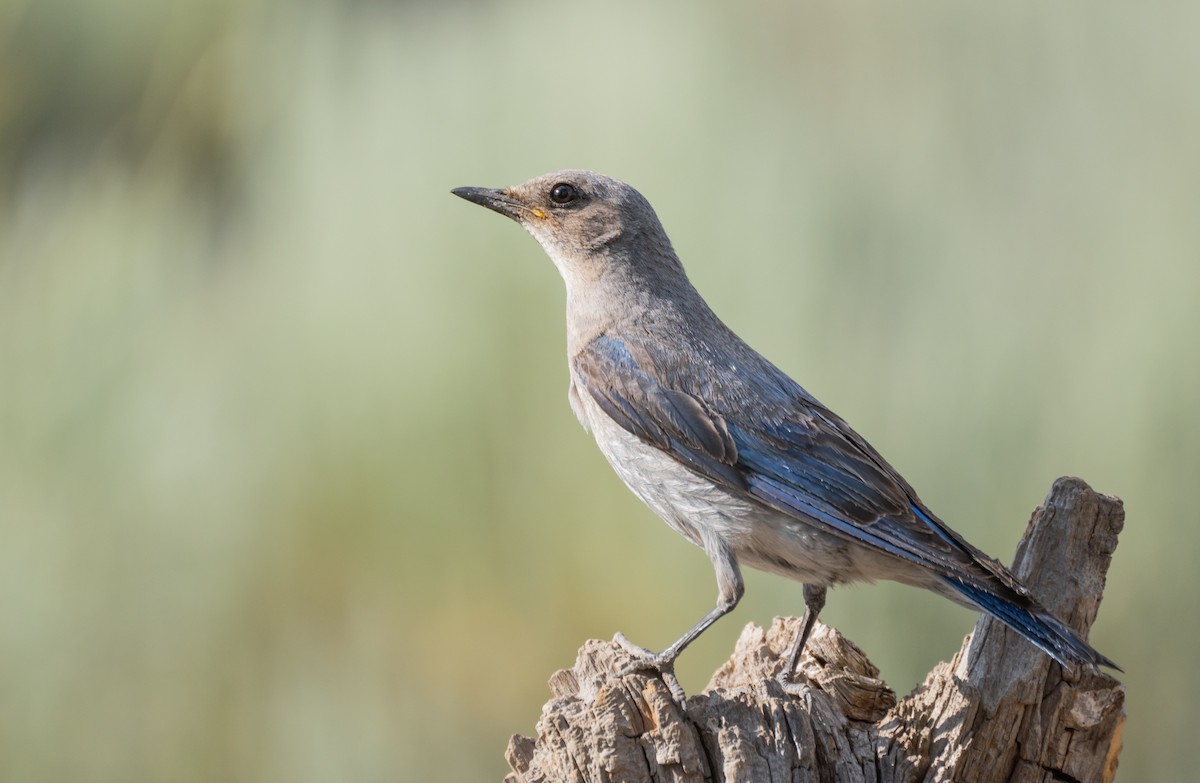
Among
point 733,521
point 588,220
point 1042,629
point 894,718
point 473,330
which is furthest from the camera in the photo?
point 473,330

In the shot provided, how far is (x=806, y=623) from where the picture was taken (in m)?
3.68

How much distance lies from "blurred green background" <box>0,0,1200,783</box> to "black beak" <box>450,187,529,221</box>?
119 centimetres

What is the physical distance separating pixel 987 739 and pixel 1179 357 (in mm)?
2291

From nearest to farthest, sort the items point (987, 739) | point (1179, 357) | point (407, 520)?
point (987, 739) < point (1179, 357) < point (407, 520)

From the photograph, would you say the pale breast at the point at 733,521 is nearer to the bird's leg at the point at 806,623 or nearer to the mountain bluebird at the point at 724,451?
the mountain bluebird at the point at 724,451

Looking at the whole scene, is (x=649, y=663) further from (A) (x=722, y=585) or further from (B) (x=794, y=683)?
(B) (x=794, y=683)

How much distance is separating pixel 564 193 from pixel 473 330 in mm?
1363

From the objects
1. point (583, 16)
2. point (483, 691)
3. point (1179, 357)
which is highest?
point (583, 16)

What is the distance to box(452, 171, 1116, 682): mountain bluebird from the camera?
10.8ft

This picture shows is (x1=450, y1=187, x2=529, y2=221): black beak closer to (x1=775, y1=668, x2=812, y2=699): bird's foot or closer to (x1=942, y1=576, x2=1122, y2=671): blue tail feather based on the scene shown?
(x1=775, y1=668, x2=812, y2=699): bird's foot

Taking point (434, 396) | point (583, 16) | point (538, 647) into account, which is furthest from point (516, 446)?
point (583, 16)

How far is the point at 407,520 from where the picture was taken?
515 centimetres

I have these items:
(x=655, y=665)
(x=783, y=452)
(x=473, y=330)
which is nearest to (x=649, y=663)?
(x=655, y=665)

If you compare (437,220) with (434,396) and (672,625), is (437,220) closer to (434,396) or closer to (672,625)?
(434,396)
